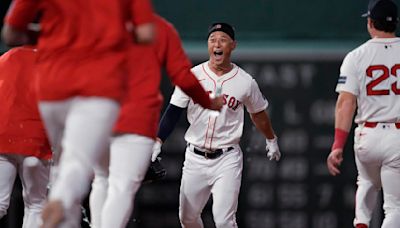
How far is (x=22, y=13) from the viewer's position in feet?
14.9

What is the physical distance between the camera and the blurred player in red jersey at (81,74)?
14.1ft

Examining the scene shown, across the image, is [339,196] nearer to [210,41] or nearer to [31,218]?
[210,41]

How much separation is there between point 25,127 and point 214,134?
1.35 m

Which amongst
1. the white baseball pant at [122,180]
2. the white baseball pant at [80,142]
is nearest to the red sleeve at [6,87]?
the white baseball pant at [122,180]

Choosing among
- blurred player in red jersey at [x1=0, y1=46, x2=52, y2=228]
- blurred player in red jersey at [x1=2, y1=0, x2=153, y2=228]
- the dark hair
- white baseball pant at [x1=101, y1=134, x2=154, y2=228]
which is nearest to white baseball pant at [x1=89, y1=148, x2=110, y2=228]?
white baseball pant at [x1=101, y1=134, x2=154, y2=228]

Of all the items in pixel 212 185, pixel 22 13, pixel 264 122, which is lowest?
pixel 212 185

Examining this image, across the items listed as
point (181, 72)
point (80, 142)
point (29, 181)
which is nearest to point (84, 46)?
point (80, 142)

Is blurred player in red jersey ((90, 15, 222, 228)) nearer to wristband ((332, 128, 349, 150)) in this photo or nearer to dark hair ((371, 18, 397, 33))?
wristband ((332, 128, 349, 150))

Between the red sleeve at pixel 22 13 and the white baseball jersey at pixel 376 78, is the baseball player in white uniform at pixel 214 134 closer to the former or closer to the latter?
the white baseball jersey at pixel 376 78

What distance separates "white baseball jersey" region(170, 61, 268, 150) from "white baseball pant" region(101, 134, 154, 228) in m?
1.87

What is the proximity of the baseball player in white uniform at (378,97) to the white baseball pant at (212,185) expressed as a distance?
0.91 metres

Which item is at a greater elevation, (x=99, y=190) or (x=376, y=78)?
(x=376, y=78)

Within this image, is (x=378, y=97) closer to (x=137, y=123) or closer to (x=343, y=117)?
(x=343, y=117)

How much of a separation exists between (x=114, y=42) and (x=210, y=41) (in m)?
2.89
